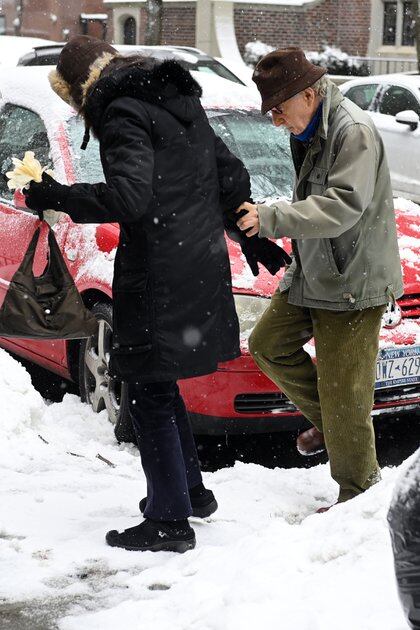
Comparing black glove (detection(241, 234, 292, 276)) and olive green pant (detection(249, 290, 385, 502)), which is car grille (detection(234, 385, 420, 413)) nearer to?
olive green pant (detection(249, 290, 385, 502))

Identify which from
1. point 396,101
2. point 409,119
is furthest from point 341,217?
point 396,101

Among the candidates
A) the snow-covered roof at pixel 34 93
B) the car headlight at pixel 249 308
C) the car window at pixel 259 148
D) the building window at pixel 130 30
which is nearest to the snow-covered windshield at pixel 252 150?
the car window at pixel 259 148

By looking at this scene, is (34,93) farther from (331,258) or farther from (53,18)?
(53,18)

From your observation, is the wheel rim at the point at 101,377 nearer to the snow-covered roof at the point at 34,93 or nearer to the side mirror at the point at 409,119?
the snow-covered roof at the point at 34,93

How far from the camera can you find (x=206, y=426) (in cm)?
548

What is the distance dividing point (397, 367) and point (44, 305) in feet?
5.83

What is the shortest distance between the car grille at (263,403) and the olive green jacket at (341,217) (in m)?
0.95

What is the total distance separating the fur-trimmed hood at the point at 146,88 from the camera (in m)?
4.00

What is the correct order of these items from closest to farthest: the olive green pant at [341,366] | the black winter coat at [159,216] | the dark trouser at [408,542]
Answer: the dark trouser at [408,542], the black winter coat at [159,216], the olive green pant at [341,366]

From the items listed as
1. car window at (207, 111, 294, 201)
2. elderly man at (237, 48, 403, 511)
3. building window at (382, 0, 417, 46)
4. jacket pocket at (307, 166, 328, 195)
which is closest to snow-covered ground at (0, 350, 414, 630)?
elderly man at (237, 48, 403, 511)

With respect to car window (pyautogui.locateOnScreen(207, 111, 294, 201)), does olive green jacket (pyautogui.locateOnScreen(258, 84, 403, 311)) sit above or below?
above

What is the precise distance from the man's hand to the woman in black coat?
0.08 meters

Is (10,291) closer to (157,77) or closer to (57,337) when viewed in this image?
(57,337)

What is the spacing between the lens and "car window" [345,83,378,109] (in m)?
16.0
